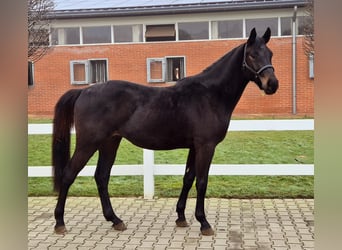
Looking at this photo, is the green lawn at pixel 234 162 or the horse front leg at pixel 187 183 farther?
the green lawn at pixel 234 162

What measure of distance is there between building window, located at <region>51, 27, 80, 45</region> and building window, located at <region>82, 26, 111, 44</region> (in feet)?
0.66

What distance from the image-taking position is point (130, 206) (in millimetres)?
4844

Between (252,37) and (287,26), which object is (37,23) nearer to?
(252,37)

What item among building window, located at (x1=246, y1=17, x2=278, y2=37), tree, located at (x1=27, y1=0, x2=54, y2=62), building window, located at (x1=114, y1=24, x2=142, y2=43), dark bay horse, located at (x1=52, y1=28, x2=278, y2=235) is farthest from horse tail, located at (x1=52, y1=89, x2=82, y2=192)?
building window, located at (x1=114, y1=24, x2=142, y2=43)

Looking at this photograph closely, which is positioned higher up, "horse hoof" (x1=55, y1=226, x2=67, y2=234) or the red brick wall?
the red brick wall

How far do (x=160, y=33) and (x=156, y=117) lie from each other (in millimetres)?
7794

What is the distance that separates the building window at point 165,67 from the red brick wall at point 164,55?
0.45ft

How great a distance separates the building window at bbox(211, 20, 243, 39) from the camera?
10.3 meters

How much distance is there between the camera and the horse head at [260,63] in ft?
11.0

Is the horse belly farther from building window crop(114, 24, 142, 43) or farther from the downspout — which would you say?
building window crop(114, 24, 142, 43)

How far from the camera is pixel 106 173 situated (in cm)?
405

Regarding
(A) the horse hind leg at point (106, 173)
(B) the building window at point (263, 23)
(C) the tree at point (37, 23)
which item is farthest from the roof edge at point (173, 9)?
(A) the horse hind leg at point (106, 173)

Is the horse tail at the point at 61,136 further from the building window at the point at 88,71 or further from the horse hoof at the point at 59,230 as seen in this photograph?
the building window at the point at 88,71
